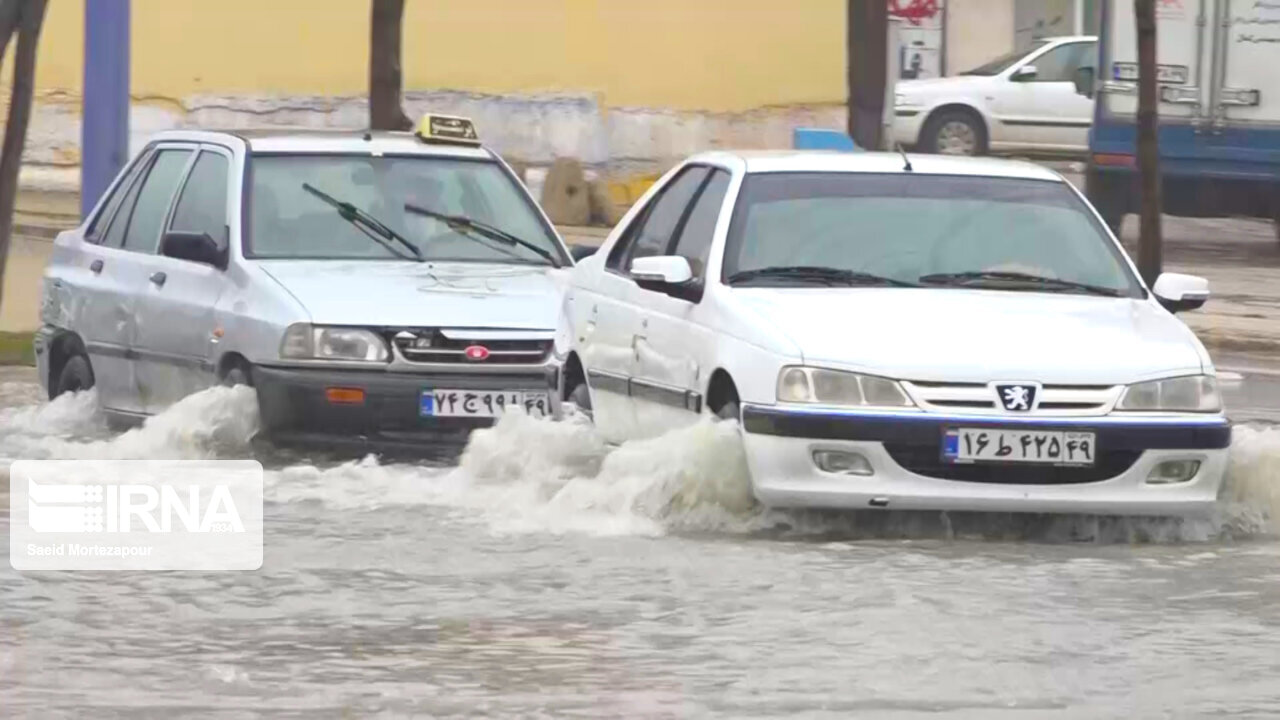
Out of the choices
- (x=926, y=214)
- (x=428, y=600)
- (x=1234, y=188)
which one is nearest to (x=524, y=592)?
(x=428, y=600)

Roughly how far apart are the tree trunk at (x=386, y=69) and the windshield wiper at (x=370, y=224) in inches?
246

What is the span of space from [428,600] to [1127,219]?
22936mm

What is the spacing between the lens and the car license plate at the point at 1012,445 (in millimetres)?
9406

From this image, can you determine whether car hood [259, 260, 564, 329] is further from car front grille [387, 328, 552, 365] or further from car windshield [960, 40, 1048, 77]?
car windshield [960, 40, 1048, 77]

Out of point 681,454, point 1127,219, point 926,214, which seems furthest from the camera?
point 1127,219

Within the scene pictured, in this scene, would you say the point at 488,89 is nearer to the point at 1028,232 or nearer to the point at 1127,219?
the point at 1127,219

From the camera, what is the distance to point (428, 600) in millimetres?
8586

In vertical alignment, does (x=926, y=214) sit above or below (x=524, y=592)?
above


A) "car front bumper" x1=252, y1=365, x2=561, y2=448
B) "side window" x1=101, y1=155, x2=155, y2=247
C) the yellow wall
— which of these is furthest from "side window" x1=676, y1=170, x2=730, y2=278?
the yellow wall

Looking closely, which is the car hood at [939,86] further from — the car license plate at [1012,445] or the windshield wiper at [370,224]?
the car license plate at [1012,445]

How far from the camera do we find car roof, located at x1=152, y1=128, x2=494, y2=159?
13.3m

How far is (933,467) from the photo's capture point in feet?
31.1

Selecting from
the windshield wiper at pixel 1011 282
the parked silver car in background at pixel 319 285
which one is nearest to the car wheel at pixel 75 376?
the parked silver car in background at pixel 319 285

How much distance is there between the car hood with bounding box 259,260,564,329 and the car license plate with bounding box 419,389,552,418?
0.89 ft
